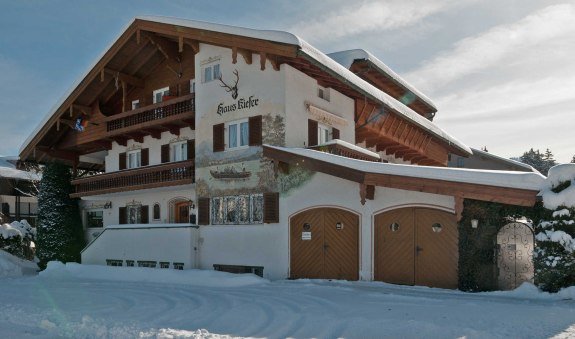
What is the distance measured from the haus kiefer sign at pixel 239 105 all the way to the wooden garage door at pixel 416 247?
679 cm

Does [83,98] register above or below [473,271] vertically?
above

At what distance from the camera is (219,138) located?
19219 millimetres

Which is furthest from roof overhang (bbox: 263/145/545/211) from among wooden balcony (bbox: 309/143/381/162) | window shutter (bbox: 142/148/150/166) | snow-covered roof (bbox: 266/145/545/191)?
window shutter (bbox: 142/148/150/166)

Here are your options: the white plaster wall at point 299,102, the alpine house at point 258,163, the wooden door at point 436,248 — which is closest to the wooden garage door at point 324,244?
the alpine house at point 258,163

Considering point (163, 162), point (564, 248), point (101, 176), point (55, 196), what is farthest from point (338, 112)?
point (55, 196)

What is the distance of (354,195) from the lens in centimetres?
1521

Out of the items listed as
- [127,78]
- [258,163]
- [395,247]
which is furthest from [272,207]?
[127,78]

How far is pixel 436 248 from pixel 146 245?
12.7m

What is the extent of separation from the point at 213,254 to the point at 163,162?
6.72 metres

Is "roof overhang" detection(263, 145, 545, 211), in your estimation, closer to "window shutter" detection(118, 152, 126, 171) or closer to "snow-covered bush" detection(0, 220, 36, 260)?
"window shutter" detection(118, 152, 126, 171)

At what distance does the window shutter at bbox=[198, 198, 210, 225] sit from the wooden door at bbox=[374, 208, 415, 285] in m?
7.56

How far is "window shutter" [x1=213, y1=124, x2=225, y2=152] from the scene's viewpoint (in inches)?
752

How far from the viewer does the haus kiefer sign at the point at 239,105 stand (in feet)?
59.6

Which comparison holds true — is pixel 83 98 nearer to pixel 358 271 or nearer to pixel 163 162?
pixel 163 162
